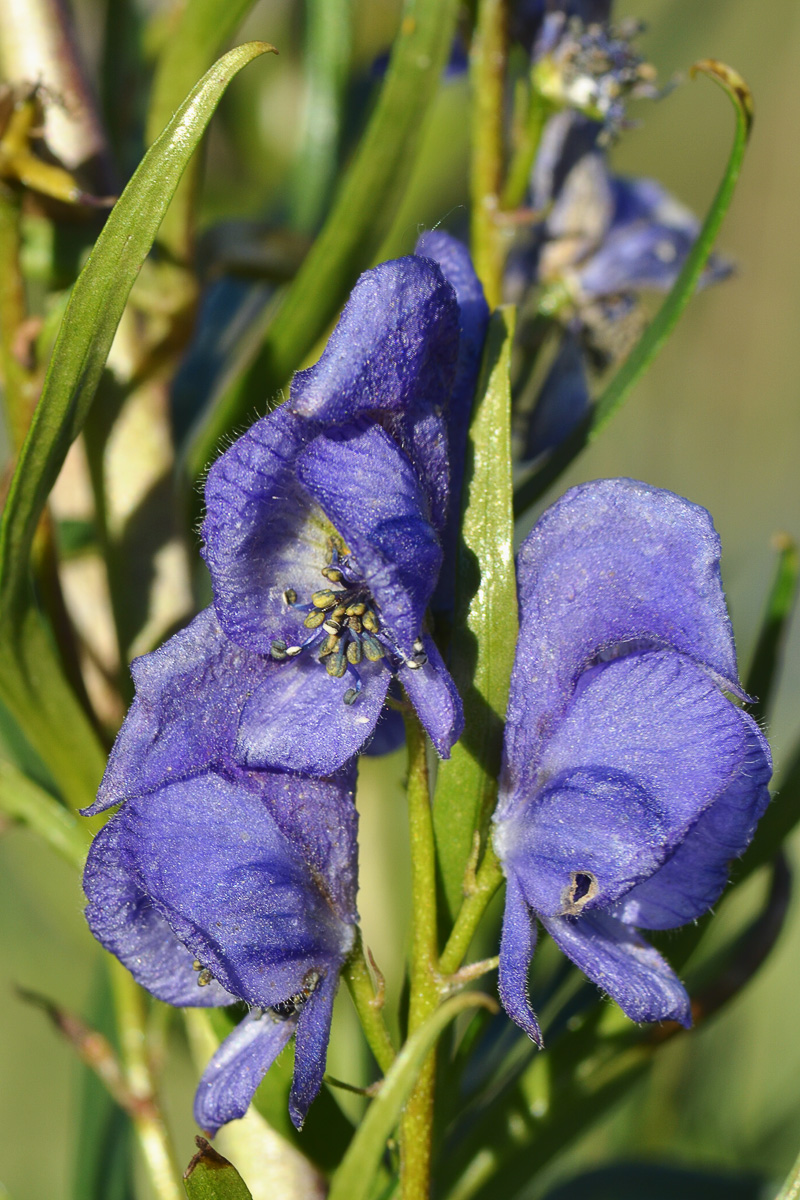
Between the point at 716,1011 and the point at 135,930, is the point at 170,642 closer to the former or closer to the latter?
the point at 135,930

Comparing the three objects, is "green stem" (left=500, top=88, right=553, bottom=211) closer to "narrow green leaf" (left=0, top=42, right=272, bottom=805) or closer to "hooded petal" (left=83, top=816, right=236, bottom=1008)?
"narrow green leaf" (left=0, top=42, right=272, bottom=805)

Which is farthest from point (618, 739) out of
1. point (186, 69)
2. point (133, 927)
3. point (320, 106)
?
point (320, 106)

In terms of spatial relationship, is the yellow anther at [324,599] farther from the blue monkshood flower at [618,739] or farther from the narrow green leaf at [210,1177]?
the narrow green leaf at [210,1177]

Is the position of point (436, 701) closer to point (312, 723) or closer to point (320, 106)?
point (312, 723)

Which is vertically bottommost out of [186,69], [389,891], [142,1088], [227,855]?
[389,891]

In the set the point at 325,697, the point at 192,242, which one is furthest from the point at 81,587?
the point at 325,697
